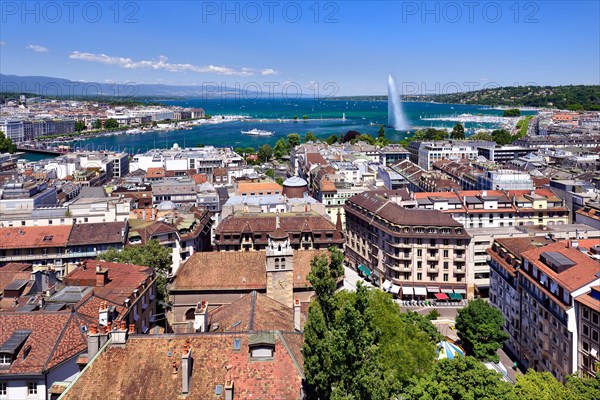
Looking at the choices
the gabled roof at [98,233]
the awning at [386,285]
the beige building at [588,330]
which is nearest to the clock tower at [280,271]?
the beige building at [588,330]

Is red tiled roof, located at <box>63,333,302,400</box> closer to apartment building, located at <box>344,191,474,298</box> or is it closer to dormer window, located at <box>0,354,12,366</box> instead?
dormer window, located at <box>0,354,12,366</box>

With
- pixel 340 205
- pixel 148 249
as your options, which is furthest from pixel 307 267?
pixel 340 205

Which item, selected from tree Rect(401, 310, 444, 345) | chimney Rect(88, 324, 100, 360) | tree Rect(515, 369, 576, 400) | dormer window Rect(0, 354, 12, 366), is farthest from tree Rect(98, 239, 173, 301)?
tree Rect(515, 369, 576, 400)

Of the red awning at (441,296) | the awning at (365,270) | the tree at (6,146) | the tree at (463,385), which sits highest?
the tree at (6,146)

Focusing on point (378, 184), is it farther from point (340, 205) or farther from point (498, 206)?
point (498, 206)

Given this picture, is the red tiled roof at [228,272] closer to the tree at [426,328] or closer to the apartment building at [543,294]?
the tree at [426,328]
